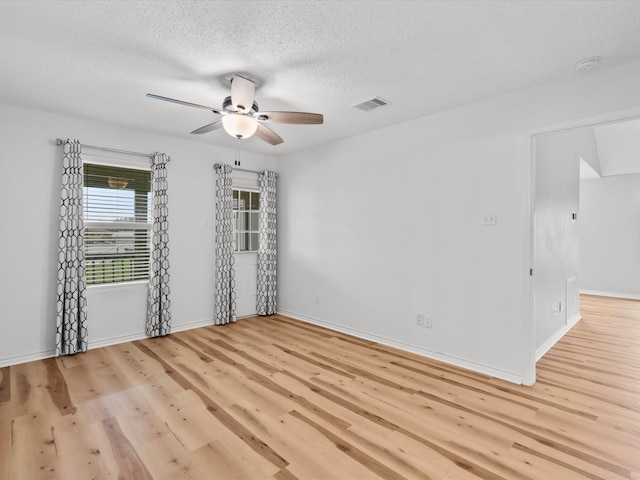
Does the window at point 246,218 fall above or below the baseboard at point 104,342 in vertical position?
above

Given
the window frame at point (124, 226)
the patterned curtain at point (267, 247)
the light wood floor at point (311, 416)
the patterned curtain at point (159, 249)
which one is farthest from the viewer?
the patterned curtain at point (267, 247)

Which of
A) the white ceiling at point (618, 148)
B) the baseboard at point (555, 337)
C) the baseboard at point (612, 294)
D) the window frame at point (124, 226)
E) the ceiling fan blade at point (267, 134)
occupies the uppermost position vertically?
the white ceiling at point (618, 148)

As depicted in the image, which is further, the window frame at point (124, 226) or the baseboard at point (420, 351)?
the window frame at point (124, 226)

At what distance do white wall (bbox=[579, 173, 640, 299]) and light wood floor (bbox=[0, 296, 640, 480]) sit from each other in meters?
4.16

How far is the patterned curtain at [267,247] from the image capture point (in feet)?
18.0

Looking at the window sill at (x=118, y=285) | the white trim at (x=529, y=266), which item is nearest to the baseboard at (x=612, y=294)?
the white trim at (x=529, y=266)

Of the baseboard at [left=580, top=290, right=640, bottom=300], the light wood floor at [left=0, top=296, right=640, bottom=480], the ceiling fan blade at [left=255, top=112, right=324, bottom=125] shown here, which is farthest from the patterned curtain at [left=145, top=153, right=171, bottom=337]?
the baseboard at [left=580, top=290, right=640, bottom=300]

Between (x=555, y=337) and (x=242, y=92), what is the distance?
4445mm

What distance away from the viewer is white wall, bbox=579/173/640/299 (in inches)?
272

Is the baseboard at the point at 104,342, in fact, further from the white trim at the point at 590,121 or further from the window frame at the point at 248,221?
the white trim at the point at 590,121

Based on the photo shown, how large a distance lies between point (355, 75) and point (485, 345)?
9.11 feet

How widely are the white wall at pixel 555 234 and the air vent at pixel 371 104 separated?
1534 mm

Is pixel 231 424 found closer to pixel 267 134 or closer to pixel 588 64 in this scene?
pixel 267 134

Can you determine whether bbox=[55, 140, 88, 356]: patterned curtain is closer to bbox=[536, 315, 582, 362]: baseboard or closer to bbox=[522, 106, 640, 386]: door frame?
bbox=[522, 106, 640, 386]: door frame
